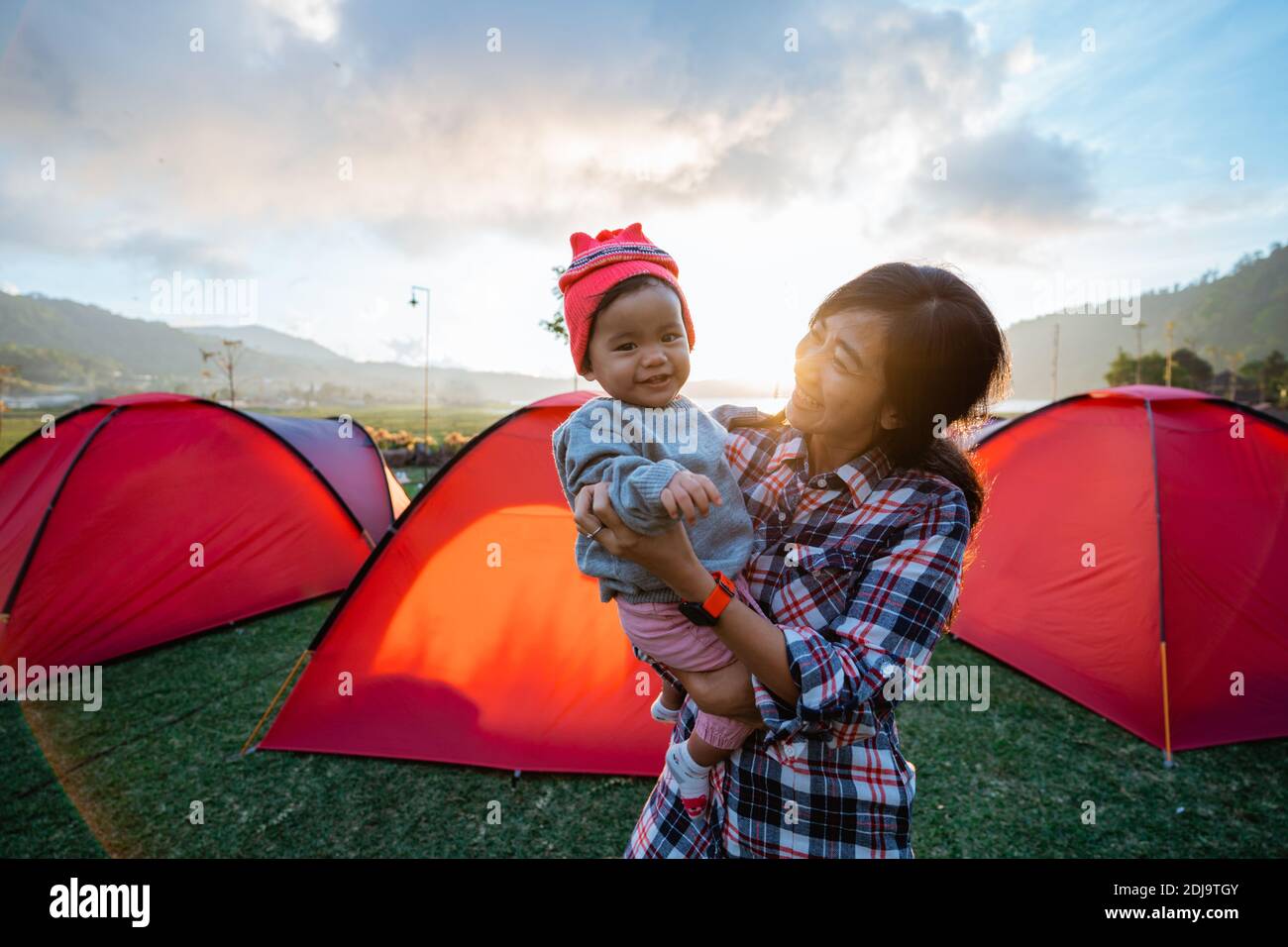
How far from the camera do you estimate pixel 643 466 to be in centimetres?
124

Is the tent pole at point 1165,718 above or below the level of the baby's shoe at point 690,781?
below

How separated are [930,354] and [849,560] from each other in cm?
48

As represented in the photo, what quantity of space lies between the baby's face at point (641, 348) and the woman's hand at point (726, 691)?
66cm

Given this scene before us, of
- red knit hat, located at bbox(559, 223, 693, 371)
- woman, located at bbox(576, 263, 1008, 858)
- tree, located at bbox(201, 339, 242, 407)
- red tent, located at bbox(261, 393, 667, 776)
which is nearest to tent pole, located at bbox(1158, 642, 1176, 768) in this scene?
red tent, located at bbox(261, 393, 667, 776)

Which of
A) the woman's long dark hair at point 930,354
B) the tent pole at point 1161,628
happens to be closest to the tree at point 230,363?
the woman's long dark hair at point 930,354

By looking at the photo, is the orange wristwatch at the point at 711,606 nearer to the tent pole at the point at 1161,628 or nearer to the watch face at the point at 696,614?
the watch face at the point at 696,614

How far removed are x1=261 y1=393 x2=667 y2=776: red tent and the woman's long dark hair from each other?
2.52m

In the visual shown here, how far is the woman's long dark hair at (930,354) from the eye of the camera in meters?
1.28

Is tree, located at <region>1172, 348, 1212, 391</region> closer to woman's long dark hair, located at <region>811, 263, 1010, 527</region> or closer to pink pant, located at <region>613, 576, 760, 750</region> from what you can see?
woman's long dark hair, located at <region>811, 263, 1010, 527</region>

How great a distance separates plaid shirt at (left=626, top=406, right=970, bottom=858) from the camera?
1169 mm
